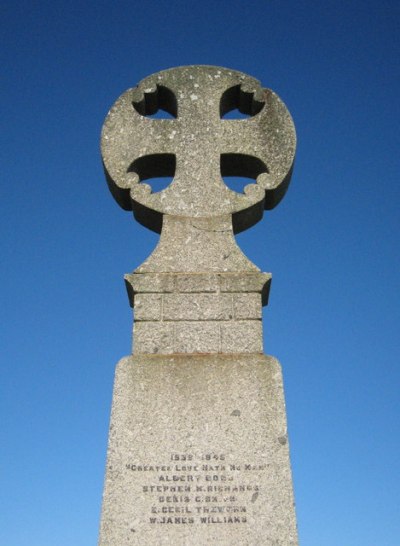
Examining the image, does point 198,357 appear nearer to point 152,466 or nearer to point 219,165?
point 152,466

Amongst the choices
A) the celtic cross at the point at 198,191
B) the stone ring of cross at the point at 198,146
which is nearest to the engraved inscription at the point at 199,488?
the celtic cross at the point at 198,191

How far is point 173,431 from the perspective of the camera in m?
5.25

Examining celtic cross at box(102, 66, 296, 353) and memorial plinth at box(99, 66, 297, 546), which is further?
celtic cross at box(102, 66, 296, 353)

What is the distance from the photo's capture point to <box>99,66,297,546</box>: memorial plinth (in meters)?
4.95

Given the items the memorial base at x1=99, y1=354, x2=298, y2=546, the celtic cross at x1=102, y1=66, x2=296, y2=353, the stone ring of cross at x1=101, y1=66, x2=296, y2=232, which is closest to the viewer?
the memorial base at x1=99, y1=354, x2=298, y2=546

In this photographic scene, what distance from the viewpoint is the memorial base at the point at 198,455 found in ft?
16.0

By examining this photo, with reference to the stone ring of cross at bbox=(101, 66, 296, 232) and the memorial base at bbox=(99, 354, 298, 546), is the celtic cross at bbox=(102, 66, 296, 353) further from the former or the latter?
the memorial base at bbox=(99, 354, 298, 546)

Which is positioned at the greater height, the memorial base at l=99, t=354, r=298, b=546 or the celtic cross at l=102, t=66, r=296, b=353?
the celtic cross at l=102, t=66, r=296, b=353

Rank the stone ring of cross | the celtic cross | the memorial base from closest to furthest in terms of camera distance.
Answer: the memorial base → the celtic cross → the stone ring of cross

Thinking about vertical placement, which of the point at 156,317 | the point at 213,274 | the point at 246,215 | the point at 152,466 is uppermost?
the point at 246,215

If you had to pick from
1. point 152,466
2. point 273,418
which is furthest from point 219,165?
point 152,466

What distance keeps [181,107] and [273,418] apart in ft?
11.7

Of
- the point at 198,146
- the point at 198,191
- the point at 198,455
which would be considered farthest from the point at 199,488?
the point at 198,146

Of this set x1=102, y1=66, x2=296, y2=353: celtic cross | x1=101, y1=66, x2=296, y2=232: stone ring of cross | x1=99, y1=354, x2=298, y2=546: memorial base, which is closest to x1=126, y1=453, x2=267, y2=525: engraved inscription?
x1=99, y1=354, x2=298, y2=546: memorial base
